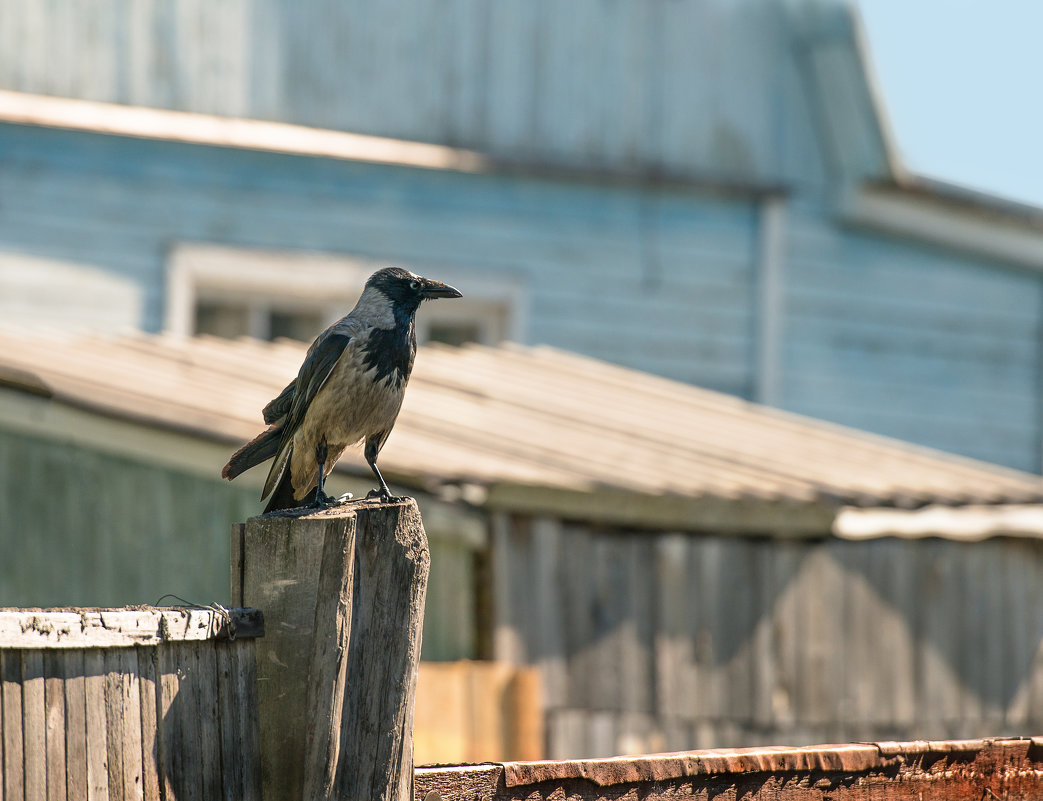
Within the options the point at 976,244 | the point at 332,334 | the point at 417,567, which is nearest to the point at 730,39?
the point at 976,244

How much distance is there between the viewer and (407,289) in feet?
15.5

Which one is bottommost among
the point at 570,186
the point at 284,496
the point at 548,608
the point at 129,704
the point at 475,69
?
the point at 548,608

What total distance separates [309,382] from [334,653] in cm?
186

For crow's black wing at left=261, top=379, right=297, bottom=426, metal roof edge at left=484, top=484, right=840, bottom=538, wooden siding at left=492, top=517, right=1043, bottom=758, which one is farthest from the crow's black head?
wooden siding at left=492, top=517, right=1043, bottom=758

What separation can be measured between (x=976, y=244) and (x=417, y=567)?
12933 mm

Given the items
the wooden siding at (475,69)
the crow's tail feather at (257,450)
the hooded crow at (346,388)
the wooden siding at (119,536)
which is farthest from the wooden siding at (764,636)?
the wooden siding at (475,69)

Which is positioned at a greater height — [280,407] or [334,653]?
[280,407]

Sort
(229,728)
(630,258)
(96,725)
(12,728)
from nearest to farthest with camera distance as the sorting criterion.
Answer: (12,728), (96,725), (229,728), (630,258)

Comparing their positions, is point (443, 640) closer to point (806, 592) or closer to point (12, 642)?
point (806, 592)

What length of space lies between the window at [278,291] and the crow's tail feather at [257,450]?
786 centimetres

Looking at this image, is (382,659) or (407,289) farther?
(407,289)

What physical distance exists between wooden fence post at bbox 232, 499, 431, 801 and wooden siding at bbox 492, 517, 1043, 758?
14.5ft

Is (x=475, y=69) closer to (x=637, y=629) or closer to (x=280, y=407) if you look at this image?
(x=637, y=629)

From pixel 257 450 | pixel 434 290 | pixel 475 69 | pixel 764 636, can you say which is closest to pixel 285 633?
pixel 257 450
